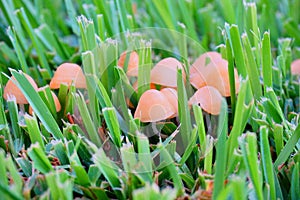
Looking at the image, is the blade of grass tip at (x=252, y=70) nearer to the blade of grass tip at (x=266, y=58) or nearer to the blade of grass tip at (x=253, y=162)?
the blade of grass tip at (x=266, y=58)

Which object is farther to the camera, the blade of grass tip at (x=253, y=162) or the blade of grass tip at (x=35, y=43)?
the blade of grass tip at (x=35, y=43)

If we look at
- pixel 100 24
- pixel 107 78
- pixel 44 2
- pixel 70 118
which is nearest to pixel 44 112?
pixel 70 118

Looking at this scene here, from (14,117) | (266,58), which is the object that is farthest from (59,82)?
(266,58)

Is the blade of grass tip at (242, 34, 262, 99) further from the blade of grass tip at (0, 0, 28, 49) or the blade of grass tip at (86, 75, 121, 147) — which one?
the blade of grass tip at (0, 0, 28, 49)

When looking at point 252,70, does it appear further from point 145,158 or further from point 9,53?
point 9,53

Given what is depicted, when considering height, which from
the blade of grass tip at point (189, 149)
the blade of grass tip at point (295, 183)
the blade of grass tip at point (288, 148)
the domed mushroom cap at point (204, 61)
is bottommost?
the blade of grass tip at point (295, 183)

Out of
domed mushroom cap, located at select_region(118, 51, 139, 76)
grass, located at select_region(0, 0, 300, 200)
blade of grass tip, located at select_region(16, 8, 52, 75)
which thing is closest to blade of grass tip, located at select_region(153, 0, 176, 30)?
grass, located at select_region(0, 0, 300, 200)

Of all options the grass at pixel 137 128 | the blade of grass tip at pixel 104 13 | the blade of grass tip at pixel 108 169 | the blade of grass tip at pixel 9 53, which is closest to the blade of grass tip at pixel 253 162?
the grass at pixel 137 128
